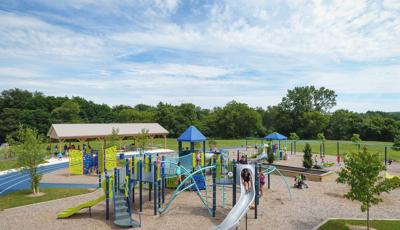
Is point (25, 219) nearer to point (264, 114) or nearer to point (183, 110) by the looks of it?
point (183, 110)

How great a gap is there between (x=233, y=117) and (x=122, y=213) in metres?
63.4

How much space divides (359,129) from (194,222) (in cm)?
6252

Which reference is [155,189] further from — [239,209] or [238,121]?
[238,121]

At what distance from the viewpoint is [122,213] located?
12430mm

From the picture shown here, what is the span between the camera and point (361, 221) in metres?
12.0

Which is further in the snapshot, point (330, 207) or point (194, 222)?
point (330, 207)

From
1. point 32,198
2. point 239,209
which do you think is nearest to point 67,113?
point 32,198

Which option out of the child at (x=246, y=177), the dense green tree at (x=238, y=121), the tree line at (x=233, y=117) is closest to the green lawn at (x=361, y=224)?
the child at (x=246, y=177)

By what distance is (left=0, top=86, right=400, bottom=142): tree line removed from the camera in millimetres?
64062

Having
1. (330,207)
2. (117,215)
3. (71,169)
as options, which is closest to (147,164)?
(117,215)

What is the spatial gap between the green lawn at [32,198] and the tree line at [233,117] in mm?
51812

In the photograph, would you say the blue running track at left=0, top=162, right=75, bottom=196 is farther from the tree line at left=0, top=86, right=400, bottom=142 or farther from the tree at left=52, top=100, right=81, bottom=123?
the tree at left=52, top=100, right=81, bottom=123

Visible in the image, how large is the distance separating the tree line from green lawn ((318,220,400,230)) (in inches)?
2250

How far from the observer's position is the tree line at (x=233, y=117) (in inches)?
2522
